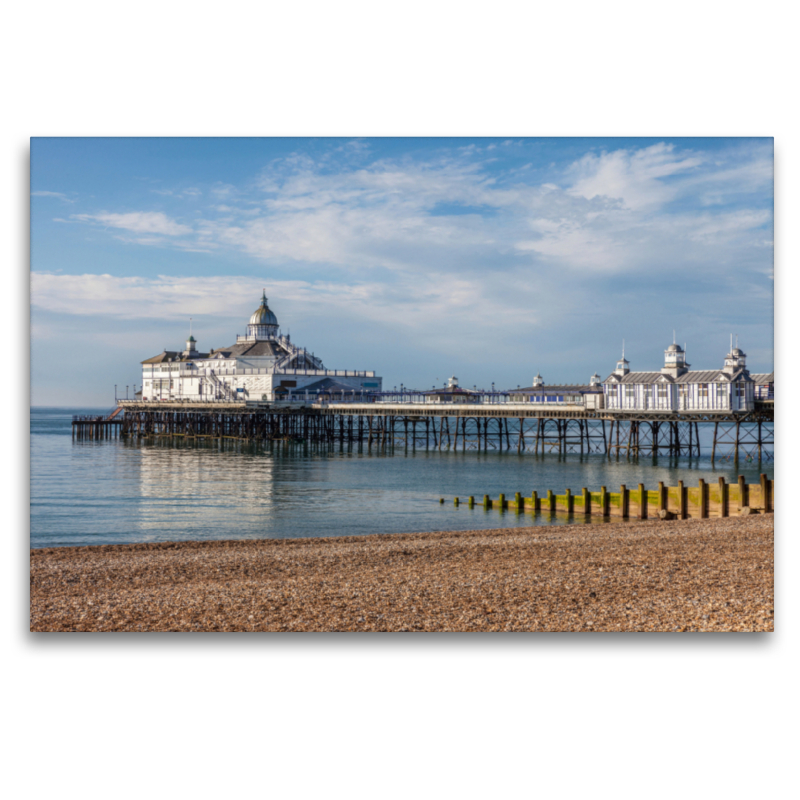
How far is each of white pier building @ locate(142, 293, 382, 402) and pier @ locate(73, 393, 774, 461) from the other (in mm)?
2106

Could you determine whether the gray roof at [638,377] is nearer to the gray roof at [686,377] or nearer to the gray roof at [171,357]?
the gray roof at [686,377]

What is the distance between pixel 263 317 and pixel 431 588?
6472cm

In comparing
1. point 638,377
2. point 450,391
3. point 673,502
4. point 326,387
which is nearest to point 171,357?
point 326,387

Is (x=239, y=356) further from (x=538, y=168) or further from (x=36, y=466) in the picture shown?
(x=538, y=168)

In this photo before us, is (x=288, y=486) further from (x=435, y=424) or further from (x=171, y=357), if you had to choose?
(x=171, y=357)

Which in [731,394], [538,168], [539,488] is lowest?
[539,488]

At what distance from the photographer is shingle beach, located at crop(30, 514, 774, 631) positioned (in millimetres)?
8344

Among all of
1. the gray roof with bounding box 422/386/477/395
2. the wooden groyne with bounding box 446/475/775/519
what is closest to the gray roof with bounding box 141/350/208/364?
the gray roof with bounding box 422/386/477/395

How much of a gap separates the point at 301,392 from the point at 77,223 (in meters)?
50.4

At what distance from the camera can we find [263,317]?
7194cm

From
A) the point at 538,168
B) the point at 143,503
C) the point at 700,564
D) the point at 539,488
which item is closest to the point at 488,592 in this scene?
the point at 700,564

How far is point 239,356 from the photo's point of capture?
215 ft

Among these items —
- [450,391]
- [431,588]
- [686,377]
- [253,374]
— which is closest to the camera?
[431,588]

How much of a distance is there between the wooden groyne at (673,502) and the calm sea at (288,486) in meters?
0.84
